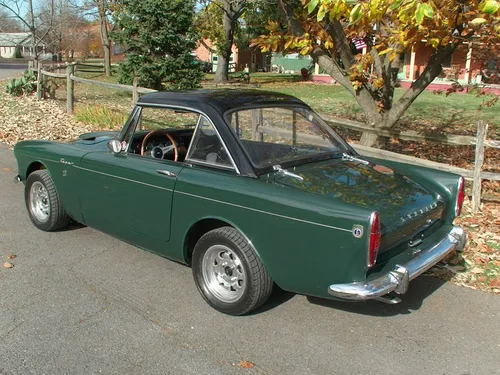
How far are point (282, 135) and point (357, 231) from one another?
1.69m

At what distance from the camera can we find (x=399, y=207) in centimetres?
339

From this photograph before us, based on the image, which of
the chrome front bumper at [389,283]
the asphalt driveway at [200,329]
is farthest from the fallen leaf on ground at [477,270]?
the chrome front bumper at [389,283]

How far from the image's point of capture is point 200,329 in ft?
11.4

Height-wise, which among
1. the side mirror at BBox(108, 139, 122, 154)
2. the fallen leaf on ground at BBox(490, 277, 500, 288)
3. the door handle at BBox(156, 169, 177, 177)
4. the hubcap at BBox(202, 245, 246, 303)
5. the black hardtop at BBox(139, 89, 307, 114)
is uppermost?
the black hardtop at BBox(139, 89, 307, 114)

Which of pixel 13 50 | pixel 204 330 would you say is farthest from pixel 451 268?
pixel 13 50

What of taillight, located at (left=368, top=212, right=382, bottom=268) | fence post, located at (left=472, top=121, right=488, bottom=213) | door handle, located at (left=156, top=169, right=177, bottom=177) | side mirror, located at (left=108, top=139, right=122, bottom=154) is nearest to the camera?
taillight, located at (left=368, top=212, right=382, bottom=268)

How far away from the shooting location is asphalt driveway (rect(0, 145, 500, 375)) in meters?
3.08

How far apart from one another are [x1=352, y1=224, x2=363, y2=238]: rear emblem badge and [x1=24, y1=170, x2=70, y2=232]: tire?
10.6 feet

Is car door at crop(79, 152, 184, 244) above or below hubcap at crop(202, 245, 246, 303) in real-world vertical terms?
above

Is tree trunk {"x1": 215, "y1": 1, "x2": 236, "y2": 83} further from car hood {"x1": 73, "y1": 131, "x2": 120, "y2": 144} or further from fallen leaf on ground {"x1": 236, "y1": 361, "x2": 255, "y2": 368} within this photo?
fallen leaf on ground {"x1": 236, "y1": 361, "x2": 255, "y2": 368}

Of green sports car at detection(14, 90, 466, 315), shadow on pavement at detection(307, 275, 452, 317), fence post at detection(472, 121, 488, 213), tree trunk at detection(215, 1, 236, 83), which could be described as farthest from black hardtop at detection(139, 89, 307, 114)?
tree trunk at detection(215, 1, 236, 83)

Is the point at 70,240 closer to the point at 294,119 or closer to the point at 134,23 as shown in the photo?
the point at 294,119

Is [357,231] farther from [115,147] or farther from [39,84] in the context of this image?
[39,84]

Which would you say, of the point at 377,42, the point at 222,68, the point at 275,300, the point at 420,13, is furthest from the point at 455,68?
the point at 222,68
